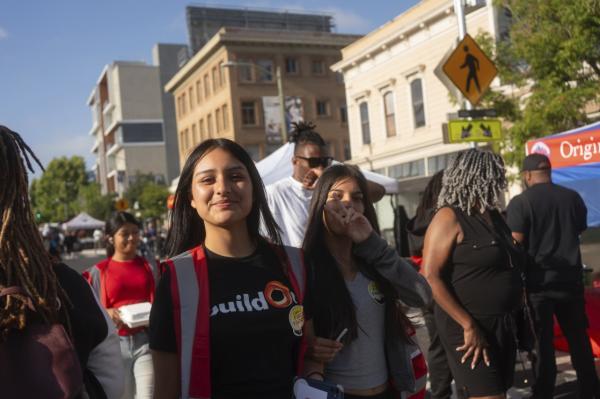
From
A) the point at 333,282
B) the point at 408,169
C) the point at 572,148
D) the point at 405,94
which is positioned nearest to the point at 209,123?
the point at 408,169

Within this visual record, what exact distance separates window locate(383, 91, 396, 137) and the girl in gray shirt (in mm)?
24829

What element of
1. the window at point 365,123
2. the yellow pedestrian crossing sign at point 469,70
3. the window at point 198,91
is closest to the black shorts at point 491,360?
the yellow pedestrian crossing sign at point 469,70

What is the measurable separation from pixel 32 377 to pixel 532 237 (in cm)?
429

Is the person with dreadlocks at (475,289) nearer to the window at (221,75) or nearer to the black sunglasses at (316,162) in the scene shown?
the black sunglasses at (316,162)

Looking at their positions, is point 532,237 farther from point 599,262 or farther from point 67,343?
point 599,262

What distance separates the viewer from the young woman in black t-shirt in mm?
2121

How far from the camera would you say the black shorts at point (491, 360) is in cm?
341

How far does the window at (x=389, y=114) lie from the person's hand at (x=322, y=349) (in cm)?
2533

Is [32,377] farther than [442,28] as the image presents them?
No

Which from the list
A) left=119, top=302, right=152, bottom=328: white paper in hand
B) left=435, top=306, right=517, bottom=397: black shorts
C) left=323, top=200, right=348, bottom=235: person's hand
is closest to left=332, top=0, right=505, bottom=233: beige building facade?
left=119, top=302, right=152, bottom=328: white paper in hand

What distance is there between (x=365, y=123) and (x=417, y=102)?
4.37 m

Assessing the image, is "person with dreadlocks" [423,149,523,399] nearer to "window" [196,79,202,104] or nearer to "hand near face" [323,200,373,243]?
"hand near face" [323,200,373,243]

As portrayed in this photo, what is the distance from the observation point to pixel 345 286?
8.93ft

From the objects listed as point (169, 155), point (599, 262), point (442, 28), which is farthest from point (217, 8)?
point (599, 262)
